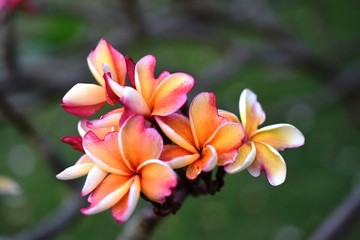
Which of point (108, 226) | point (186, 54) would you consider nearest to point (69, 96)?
point (108, 226)

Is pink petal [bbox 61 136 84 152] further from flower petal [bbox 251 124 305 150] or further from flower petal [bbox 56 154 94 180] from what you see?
flower petal [bbox 251 124 305 150]

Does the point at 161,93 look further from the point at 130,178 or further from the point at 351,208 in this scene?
the point at 351,208

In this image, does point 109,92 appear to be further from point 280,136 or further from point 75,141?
point 280,136

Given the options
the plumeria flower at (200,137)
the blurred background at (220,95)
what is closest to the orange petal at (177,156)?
the plumeria flower at (200,137)

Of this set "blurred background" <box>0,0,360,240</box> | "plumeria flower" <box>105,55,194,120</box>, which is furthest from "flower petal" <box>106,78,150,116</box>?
"blurred background" <box>0,0,360,240</box>

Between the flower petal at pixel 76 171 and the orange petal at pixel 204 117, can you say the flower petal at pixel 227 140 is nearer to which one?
the orange petal at pixel 204 117

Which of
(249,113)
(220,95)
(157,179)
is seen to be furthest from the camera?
(220,95)

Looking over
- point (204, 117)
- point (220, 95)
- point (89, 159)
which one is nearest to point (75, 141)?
point (89, 159)
